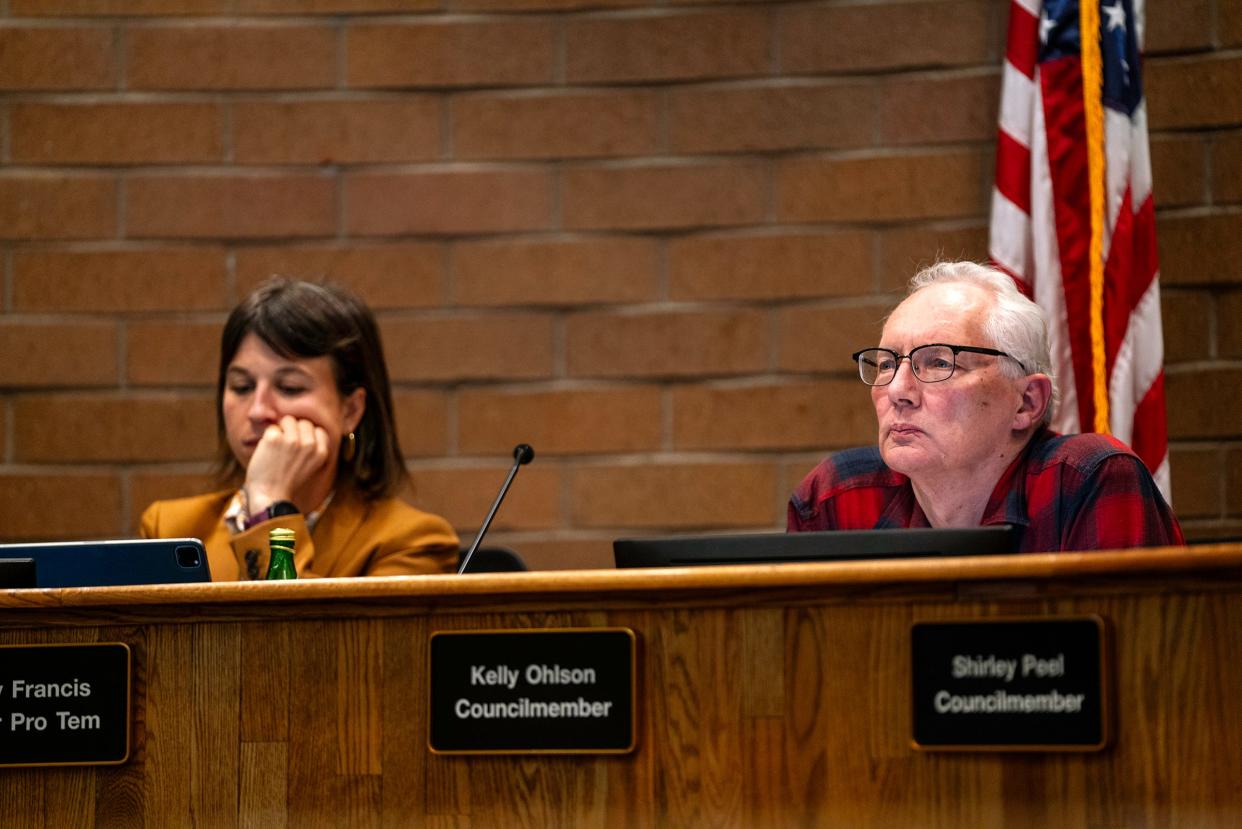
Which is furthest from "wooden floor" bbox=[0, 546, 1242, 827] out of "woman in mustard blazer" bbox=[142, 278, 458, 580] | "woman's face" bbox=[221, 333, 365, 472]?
"woman's face" bbox=[221, 333, 365, 472]

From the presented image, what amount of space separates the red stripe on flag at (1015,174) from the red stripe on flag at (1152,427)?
0.39 metres

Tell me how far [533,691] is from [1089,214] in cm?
157

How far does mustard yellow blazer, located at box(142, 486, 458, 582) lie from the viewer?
90.9 inches

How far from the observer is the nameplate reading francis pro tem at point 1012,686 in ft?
4.01

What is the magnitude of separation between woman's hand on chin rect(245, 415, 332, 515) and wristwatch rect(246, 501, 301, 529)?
0.04 ft

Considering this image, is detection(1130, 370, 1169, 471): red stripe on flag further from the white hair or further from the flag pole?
the white hair

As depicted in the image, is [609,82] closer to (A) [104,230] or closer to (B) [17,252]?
(A) [104,230]

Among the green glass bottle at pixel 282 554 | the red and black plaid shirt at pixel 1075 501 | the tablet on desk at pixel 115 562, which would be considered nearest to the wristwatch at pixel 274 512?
the green glass bottle at pixel 282 554

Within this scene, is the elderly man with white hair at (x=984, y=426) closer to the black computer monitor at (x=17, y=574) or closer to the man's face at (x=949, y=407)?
the man's face at (x=949, y=407)

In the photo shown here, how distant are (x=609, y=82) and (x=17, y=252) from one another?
1.27 meters

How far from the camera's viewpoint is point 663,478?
281cm

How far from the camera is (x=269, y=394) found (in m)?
2.46

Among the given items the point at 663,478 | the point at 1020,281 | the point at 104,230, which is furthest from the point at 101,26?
the point at 1020,281

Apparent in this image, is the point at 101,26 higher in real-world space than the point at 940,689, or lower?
higher
